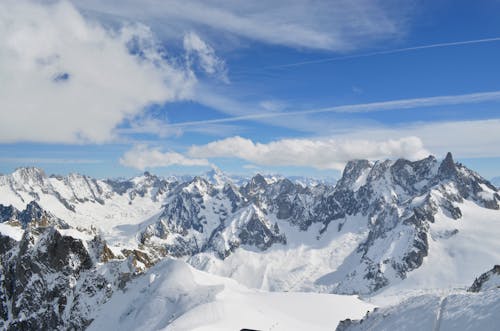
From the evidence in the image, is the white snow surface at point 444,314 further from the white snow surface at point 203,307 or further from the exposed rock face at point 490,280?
the exposed rock face at point 490,280

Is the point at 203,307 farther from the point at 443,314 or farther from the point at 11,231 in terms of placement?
the point at 11,231

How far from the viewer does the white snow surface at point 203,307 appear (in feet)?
239

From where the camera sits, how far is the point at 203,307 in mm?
77188

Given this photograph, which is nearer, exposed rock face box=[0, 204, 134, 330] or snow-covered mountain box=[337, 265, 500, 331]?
snow-covered mountain box=[337, 265, 500, 331]

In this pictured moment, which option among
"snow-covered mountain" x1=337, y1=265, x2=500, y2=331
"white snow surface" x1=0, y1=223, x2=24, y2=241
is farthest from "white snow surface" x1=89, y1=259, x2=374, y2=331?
"white snow surface" x1=0, y1=223, x2=24, y2=241

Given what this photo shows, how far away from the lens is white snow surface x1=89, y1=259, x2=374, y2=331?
7274cm

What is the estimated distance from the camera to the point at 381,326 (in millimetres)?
42344

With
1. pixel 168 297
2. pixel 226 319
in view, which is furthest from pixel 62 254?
pixel 226 319

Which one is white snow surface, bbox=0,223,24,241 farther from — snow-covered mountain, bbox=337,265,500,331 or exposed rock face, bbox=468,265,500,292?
exposed rock face, bbox=468,265,500,292

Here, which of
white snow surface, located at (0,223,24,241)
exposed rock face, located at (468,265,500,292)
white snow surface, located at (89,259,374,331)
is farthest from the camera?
white snow surface, located at (0,223,24,241)

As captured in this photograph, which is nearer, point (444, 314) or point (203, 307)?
point (444, 314)

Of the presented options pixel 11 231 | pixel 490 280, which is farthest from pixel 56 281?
pixel 490 280

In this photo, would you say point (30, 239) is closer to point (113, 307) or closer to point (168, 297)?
point (113, 307)

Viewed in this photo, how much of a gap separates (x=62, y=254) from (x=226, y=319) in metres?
60.8
